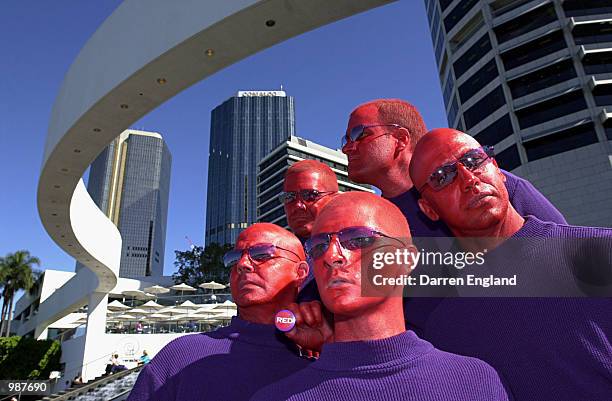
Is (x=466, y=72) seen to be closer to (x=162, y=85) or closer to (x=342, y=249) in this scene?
(x=162, y=85)

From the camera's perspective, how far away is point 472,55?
32125mm

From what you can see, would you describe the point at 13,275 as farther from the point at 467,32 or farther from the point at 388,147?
the point at 388,147

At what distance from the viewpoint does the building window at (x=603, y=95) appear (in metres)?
25.6

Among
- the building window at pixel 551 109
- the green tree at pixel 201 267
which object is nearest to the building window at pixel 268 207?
the green tree at pixel 201 267

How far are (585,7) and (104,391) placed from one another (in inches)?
1334

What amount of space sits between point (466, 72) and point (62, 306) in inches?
1391

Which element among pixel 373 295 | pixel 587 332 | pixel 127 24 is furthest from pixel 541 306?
pixel 127 24

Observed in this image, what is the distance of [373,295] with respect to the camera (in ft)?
4.02

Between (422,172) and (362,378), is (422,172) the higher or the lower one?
the higher one

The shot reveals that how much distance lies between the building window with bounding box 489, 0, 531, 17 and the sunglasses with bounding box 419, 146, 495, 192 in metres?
35.0

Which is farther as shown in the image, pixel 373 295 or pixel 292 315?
pixel 292 315

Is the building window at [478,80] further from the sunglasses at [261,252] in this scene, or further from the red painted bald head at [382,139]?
the sunglasses at [261,252]

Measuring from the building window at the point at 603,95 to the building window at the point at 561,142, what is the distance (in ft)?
6.37

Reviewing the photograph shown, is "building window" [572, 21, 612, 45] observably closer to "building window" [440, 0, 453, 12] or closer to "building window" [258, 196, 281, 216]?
"building window" [440, 0, 453, 12]
